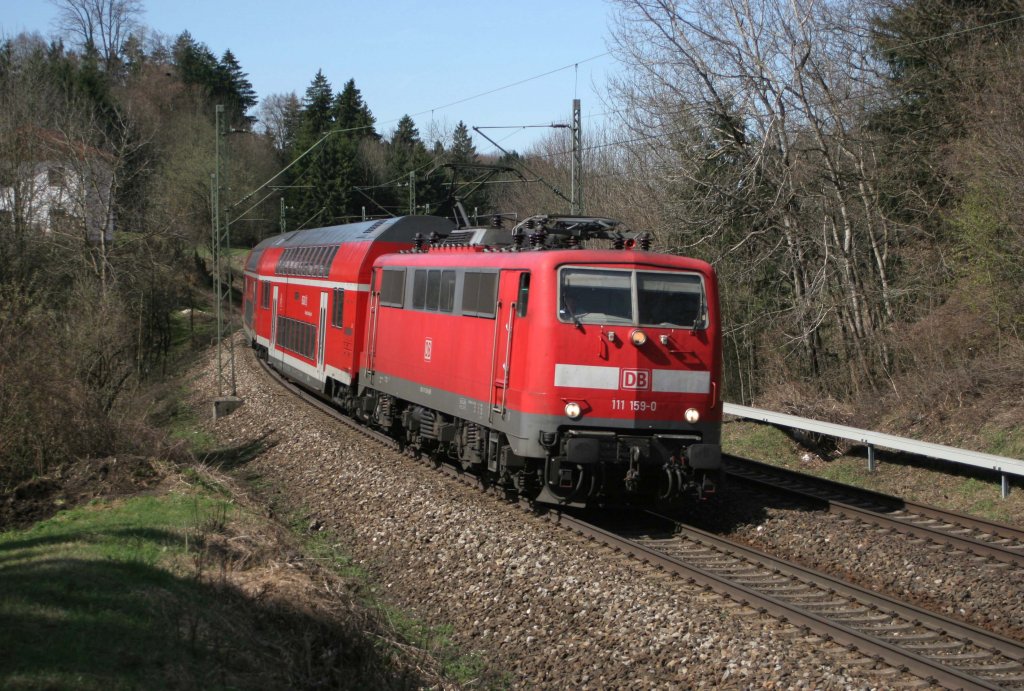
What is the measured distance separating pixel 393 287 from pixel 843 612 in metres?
9.89

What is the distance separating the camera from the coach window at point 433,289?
46.5 feet

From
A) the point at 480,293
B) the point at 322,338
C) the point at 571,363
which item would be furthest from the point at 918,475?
the point at 322,338

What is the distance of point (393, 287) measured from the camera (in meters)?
16.2

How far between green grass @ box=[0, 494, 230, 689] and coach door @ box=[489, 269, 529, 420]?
11.3 feet

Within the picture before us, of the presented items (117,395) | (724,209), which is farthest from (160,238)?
(724,209)

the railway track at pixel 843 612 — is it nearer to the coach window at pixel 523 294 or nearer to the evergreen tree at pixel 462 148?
the coach window at pixel 523 294

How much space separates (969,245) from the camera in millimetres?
17719

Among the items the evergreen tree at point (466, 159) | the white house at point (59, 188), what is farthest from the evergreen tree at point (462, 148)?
the white house at point (59, 188)

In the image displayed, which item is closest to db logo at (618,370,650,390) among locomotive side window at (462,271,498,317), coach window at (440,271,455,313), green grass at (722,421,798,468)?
locomotive side window at (462,271,498,317)

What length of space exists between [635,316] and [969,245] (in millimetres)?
9792

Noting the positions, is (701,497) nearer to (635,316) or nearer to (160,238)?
(635,316)

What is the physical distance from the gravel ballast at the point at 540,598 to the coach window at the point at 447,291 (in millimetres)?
2492

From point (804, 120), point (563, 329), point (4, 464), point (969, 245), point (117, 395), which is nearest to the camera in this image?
point (563, 329)

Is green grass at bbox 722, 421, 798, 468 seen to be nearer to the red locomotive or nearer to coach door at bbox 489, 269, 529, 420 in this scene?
the red locomotive
